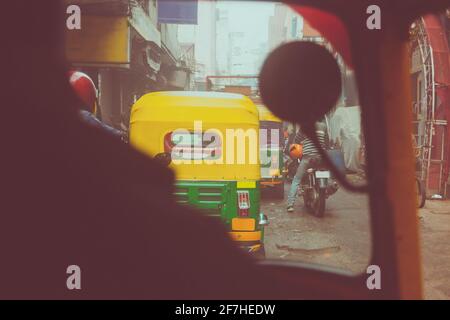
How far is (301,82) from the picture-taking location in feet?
3.11

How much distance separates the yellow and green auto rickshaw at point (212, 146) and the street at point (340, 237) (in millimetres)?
658

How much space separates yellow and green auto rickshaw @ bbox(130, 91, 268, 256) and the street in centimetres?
Result: 66

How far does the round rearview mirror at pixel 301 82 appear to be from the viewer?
0.95 metres

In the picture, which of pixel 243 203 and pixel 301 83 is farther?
pixel 243 203

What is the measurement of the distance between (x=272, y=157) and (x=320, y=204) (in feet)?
8.64

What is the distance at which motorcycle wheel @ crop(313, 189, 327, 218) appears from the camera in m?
6.41

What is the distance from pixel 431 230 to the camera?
588 centimetres

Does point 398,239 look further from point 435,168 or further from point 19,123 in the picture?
point 435,168

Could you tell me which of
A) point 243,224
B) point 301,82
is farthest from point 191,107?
point 301,82

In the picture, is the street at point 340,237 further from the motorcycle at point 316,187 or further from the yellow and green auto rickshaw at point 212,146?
the yellow and green auto rickshaw at point 212,146

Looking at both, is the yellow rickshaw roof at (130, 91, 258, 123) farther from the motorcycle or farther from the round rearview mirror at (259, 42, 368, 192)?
the round rearview mirror at (259, 42, 368, 192)

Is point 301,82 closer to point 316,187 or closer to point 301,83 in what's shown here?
point 301,83

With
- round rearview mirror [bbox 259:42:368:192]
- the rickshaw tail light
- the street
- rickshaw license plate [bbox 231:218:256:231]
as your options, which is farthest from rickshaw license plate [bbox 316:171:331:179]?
round rearview mirror [bbox 259:42:368:192]
